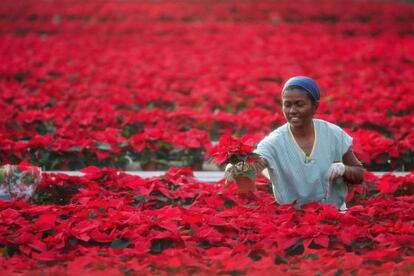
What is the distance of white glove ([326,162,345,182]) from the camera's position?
3.89m

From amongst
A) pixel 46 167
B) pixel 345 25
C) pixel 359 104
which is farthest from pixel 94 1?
pixel 46 167

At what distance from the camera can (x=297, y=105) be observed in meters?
3.94

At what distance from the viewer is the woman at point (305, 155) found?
393 centimetres

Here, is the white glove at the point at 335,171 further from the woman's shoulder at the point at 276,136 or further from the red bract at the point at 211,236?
the woman's shoulder at the point at 276,136

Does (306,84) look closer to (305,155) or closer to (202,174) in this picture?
(305,155)

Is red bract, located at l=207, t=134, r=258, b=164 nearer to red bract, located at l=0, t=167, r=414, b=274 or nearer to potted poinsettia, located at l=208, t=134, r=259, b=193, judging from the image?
potted poinsettia, located at l=208, t=134, r=259, b=193

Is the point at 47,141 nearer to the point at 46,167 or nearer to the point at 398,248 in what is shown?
the point at 46,167

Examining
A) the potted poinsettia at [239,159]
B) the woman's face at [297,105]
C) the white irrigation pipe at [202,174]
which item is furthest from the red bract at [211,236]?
the white irrigation pipe at [202,174]

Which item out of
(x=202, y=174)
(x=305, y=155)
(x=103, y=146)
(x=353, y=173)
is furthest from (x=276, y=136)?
(x=103, y=146)

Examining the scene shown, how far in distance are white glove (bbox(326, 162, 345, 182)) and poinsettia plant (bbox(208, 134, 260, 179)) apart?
349 mm

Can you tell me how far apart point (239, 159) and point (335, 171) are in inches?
18.1

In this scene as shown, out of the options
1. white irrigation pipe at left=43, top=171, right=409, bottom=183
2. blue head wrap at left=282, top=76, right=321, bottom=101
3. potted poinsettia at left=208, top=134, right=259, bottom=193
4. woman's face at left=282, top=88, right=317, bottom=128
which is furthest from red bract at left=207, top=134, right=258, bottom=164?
white irrigation pipe at left=43, top=171, right=409, bottom=183

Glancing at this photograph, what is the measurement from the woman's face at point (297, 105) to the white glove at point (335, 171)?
0.26 m

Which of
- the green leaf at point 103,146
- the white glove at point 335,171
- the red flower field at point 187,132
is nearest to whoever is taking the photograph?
the red flower field at point 187,132
